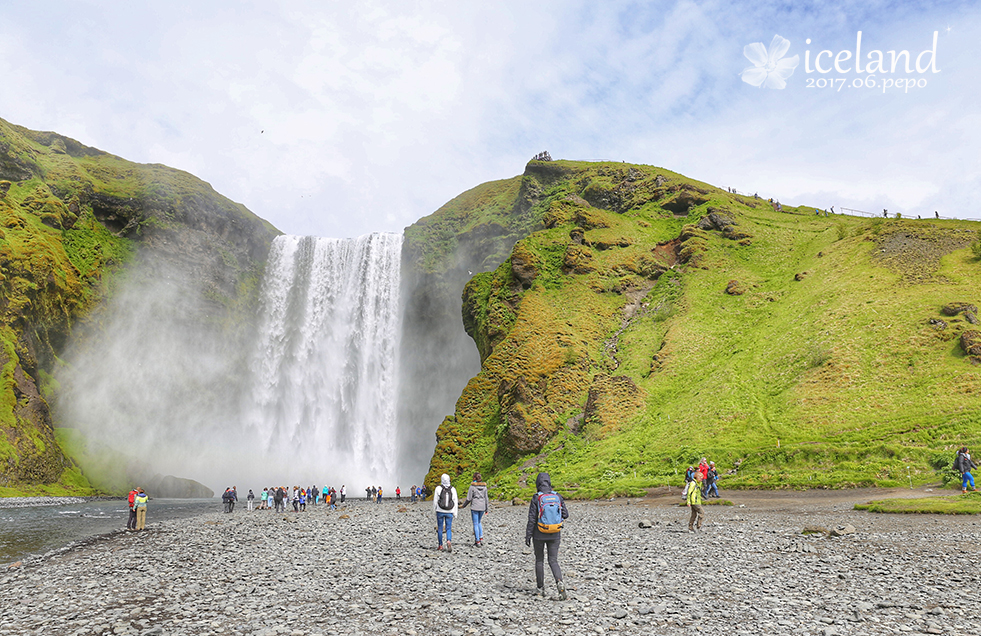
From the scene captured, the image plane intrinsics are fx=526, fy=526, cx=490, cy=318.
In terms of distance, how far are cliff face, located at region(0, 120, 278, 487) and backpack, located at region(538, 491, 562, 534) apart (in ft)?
195

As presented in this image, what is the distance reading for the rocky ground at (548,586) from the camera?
8.55 meters

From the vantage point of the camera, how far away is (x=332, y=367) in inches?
3039

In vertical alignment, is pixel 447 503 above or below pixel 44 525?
above

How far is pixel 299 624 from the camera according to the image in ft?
29.7

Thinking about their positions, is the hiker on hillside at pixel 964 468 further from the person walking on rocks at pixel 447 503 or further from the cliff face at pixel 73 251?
the cliff face at pixel 73 251

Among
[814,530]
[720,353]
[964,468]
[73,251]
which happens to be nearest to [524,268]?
[720,353]

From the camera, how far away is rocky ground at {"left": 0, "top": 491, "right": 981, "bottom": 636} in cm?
855

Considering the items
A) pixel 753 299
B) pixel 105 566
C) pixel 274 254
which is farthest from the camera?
pixel 274 254

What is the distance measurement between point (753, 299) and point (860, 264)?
28.0 feet

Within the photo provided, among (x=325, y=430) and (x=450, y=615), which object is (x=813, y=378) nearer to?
(x=450, y=615)

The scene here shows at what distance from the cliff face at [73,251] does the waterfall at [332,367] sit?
13488 mm

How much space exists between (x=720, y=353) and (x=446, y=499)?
32981 mm

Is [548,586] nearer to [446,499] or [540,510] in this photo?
[540,510]

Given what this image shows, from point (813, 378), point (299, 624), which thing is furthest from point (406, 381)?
point (299, 624)
